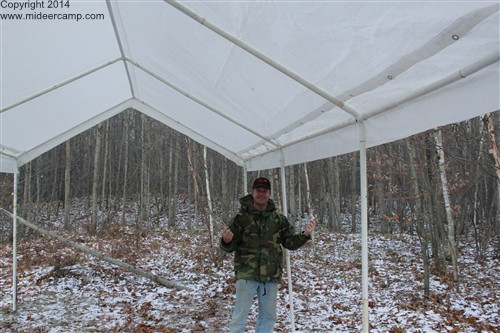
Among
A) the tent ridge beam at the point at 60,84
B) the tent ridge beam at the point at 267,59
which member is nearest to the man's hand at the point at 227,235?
the tent ridge beam at the point at 267,59

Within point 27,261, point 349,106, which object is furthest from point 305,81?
point 27,261

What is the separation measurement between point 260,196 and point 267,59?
59.8 inches

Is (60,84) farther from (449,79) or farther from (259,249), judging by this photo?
(449,79)

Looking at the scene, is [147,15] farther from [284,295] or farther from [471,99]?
[284,295]

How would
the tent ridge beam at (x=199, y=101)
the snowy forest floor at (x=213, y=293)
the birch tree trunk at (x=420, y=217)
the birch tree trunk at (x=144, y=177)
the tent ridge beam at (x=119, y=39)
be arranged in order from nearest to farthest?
the tent ridge beam at (x=119, y=39), the tent ridge beam at (x=199, y=101), the snowy forest floor at (x=213, y=293), the birch tree trunk at (x=420, y=217), the birch tree trunk at (x=144, y=177)

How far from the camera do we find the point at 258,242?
370 centimetres

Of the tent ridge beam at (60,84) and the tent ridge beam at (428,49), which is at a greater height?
the tent ridge beam at (60,84)

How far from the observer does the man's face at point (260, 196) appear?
376cm

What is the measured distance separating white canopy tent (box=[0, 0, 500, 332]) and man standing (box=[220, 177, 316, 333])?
80 cm

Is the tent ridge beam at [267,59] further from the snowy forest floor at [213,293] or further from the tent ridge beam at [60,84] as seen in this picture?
the snowy forest floor at [213,293]

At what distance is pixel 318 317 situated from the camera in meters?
5.89

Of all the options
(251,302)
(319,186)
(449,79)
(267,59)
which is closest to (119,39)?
(267,59)

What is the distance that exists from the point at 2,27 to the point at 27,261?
28.7ft

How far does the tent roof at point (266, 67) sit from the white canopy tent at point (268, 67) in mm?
10
